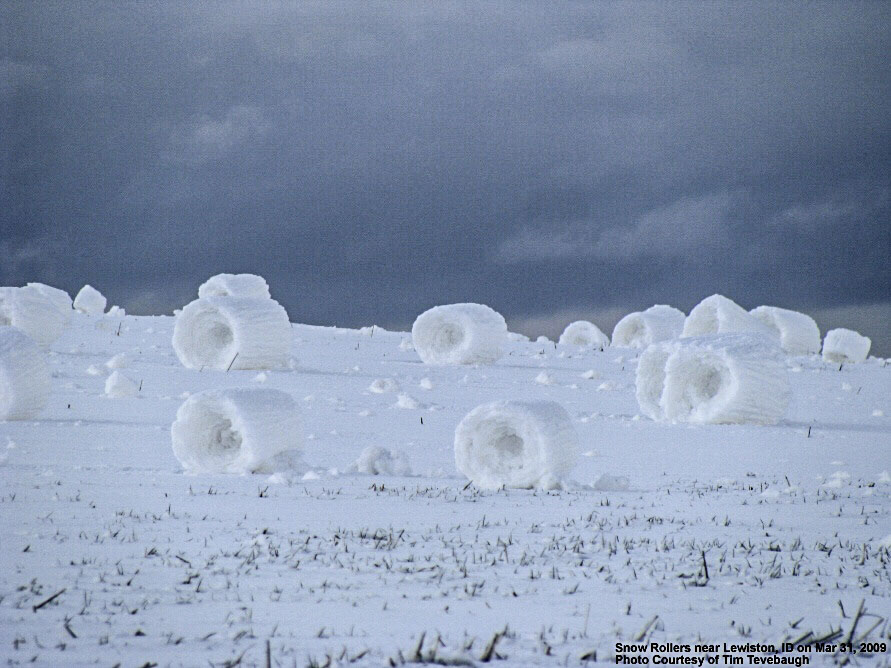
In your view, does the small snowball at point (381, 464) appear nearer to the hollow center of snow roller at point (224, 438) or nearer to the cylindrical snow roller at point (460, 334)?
the hollow center of snow roller at point (224, 438)

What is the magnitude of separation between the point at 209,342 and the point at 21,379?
7360mm

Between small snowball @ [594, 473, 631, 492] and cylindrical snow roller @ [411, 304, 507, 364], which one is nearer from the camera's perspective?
small snowball @ [594, 473, 631, 492]

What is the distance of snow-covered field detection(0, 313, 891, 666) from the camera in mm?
5566

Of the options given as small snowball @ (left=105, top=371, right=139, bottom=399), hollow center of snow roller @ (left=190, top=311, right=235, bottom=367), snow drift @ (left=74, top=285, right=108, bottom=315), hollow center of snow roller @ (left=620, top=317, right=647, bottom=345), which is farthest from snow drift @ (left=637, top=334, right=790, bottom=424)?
snow drift @ (left=74, top=285, right=108, bottom=315)

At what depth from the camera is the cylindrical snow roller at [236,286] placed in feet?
100

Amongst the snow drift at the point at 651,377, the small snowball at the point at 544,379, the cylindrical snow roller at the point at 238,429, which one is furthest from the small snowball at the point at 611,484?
the small snowball at the point at 544,379

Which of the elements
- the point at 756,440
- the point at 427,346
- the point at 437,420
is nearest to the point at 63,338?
the point at 427,346

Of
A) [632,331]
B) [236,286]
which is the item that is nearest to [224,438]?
[236,286]

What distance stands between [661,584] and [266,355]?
16.7 meters

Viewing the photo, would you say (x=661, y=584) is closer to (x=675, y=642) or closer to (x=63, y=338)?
(x=675, y=642)

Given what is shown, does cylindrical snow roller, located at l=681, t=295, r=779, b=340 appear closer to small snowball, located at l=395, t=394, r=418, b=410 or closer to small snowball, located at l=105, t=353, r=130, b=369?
small snowball, located at l=395, t=394, r=418, b=410

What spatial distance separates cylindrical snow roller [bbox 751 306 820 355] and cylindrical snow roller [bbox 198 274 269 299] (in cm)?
1606

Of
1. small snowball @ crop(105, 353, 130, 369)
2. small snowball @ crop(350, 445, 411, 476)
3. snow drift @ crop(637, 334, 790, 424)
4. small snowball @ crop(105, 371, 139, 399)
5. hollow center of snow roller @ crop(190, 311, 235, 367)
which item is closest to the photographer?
small snowball @ crop(350, 445, 411, 476)

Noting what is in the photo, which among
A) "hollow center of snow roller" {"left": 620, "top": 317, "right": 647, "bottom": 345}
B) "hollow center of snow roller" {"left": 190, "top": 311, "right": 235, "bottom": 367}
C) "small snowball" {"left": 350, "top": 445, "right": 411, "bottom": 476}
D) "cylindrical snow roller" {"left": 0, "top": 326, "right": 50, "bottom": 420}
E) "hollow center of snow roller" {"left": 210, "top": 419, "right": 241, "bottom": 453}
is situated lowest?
"small snowball" {"left": 350, "top": 445, "right": 411, "bottom": 476}
